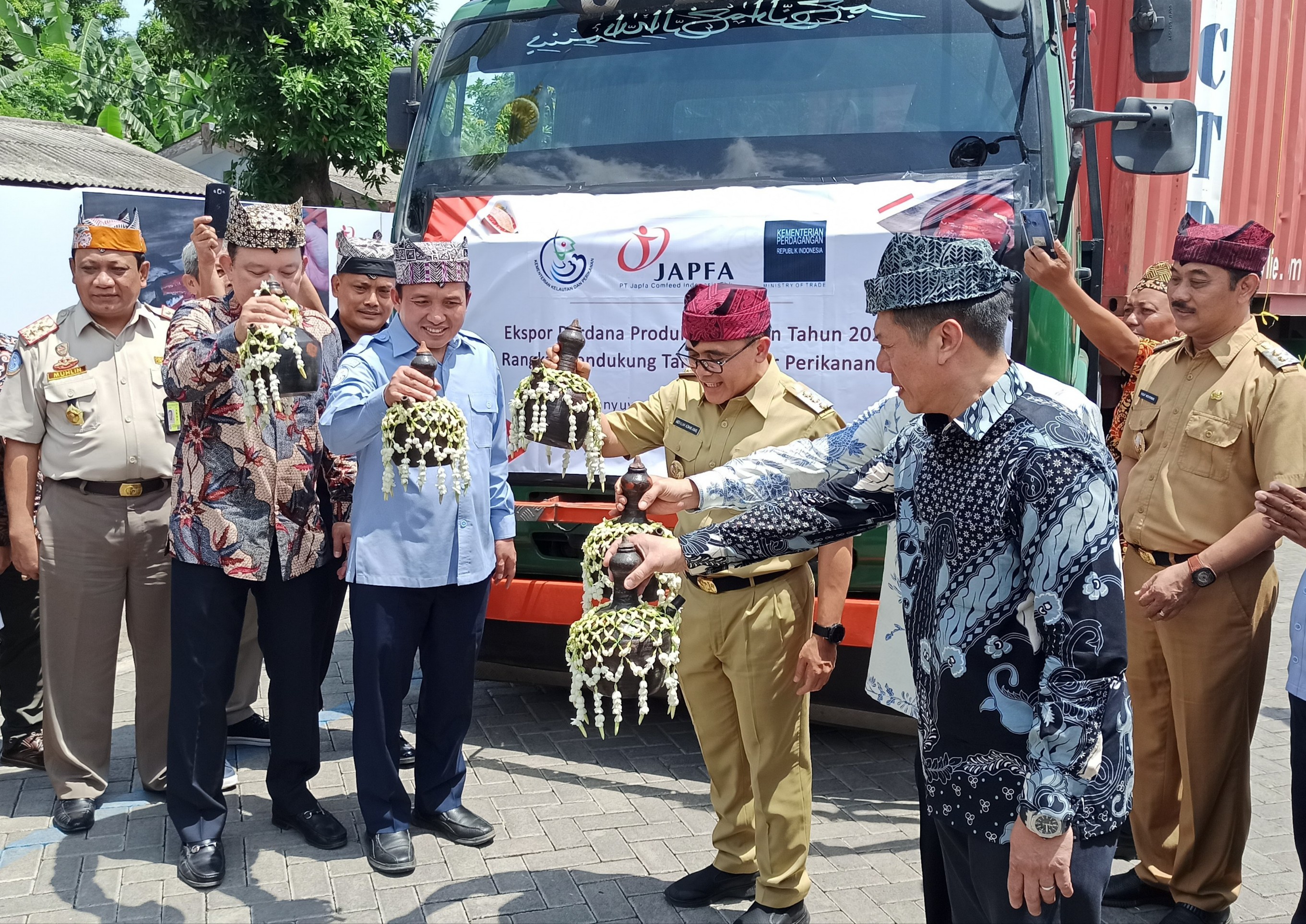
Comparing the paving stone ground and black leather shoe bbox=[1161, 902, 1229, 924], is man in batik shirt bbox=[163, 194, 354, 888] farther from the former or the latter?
black leather shoe bbox=[1161, 902, 1229, 924]

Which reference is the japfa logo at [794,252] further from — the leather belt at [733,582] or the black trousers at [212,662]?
the black trousers at [212,662]

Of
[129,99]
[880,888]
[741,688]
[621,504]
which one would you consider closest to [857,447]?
[621,504]

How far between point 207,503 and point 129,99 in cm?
3069

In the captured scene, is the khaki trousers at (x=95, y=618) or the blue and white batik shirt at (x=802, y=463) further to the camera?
the khaki trousers at (x=95, y=618)

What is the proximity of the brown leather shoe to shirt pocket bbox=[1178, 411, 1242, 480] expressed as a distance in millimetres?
4716

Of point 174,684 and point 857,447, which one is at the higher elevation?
point 857,447

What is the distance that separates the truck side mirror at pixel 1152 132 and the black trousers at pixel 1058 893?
2892mm

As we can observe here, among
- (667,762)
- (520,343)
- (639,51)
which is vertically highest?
(639,51)

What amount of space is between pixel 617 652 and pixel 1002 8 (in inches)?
126

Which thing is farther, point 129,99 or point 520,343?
point 129,99

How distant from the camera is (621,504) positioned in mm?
2844

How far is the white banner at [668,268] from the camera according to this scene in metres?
4.34

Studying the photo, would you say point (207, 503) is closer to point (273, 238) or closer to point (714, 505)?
point (273, 238)

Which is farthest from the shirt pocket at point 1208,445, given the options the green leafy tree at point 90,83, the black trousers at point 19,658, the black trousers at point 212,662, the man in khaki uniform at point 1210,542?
the green leafy tree at point 90,83
